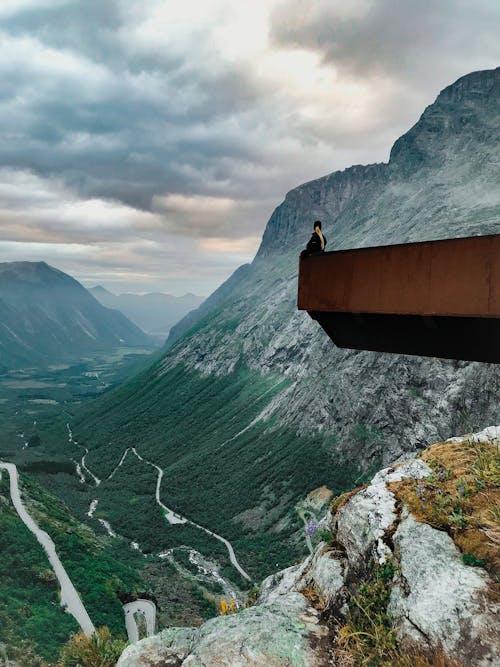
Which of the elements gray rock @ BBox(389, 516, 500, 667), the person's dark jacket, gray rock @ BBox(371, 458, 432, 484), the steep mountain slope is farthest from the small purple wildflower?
the steep mountain slope

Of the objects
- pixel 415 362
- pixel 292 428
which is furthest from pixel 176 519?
pixel 415 362

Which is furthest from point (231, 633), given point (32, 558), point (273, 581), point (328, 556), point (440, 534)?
point (32, 558)

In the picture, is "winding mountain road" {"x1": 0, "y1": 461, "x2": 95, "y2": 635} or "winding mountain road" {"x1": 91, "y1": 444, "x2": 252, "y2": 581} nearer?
"winding mountain road" {"x1": 0, "y1": 461, "x2": 95, "y2": 635}

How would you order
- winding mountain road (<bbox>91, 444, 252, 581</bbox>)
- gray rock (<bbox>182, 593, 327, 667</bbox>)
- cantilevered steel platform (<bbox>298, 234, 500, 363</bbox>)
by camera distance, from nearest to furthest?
1. cantilevered steel platform (<bbox>298, 234, 500, 363</bbox>)
2. gray rock (<bbox>182, 593, 327, 667</bbox>)
3. winding mountain road (<bbox>91, 444, 252, 581</bbox>)

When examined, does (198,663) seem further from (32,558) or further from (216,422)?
(216,422)

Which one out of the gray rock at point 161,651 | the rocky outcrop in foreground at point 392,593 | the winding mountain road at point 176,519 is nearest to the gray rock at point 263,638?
the rocky outcrop in foreground at point 392,593

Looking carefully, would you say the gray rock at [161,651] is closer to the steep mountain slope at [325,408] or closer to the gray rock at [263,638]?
the gray rock at [263,638]

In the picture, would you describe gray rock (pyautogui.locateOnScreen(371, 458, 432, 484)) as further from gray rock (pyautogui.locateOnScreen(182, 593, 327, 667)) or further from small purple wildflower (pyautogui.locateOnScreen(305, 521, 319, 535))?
gray rock (pyautogui.locateOnScreen(182, 593, 327, 667))
